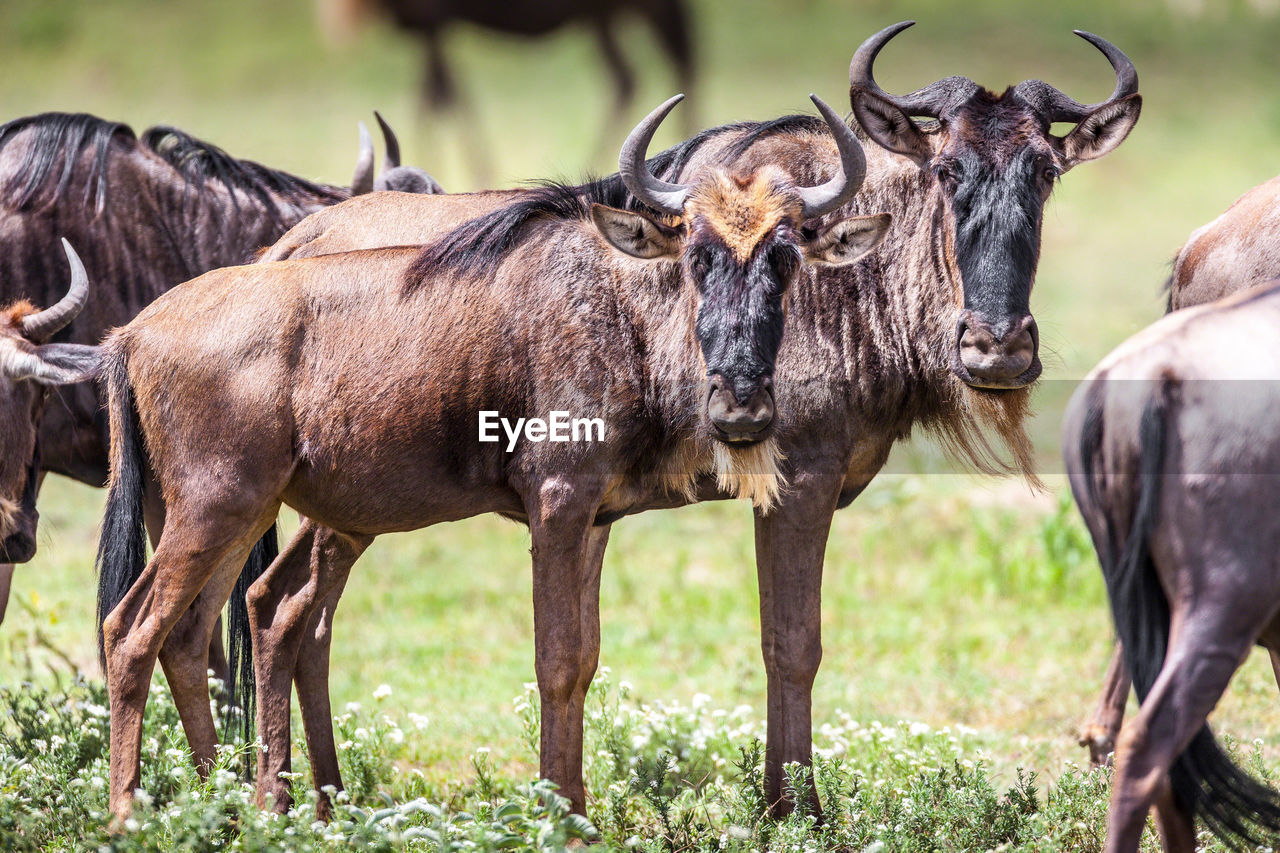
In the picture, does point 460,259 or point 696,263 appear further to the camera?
point 460,259

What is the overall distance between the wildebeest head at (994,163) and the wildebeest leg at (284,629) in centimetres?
255

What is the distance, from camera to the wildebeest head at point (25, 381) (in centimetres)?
545

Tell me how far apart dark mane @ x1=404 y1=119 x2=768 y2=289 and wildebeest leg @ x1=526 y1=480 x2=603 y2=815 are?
950 mm

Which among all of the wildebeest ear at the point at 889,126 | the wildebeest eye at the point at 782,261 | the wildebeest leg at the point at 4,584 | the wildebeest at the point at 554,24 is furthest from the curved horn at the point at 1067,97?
the wildebeest at the point at 554,24

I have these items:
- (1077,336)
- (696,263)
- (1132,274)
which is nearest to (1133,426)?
(696,263)

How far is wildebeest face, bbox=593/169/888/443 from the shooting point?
462cm

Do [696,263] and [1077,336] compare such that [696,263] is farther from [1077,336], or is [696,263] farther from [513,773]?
[1077,336]

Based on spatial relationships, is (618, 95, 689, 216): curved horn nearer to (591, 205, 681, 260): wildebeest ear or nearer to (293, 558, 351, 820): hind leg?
(591, 205, 681, 260): wildebeest ear

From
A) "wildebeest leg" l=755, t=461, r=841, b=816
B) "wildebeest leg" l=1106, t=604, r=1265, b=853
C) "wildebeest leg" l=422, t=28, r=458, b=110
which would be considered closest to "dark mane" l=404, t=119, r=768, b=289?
"wildebeest leg" l=755, t=461, r=841, b=816

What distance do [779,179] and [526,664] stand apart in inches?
182

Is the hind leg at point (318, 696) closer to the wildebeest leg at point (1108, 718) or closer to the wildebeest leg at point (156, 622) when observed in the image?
the wildebeest leg at point (156, 622)

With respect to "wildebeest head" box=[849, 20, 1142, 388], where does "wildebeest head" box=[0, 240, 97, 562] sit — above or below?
below

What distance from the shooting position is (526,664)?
8836 millimetres

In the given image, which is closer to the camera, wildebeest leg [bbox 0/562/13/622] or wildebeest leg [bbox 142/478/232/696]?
wildebeest leg [bbox 142/478/232/696]
